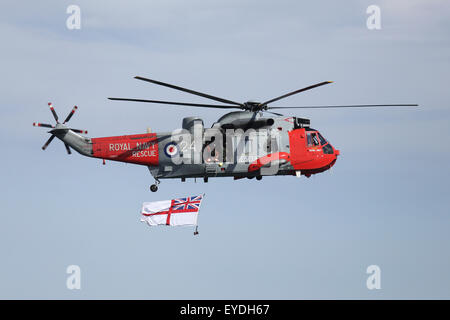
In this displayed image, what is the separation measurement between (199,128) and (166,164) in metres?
3.96

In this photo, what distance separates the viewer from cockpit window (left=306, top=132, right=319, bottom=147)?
52219 mm

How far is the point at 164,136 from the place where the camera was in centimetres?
4947

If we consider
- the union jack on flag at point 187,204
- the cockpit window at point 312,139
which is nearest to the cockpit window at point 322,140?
the cockpit window at point 312,139

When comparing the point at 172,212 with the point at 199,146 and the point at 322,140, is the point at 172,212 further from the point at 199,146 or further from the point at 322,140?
the point at 322,140

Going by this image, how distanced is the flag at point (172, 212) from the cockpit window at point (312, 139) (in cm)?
Answer: 1113

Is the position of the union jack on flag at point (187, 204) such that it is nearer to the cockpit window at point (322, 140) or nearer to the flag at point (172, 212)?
the flag at point (172, 212)

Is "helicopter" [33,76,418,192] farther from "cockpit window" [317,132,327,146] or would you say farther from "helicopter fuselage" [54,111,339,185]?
"cockpit window" [317,132,327,146]

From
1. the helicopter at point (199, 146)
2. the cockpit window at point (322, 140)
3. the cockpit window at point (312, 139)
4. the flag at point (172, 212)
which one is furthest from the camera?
the flag at point (172, 212)

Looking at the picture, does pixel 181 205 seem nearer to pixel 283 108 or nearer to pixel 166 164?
pixel 166 164

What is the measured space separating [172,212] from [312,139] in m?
13.9

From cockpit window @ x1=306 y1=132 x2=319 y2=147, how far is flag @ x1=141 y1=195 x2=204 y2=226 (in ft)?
36.5

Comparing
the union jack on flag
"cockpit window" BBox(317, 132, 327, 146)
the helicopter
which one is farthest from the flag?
"cockpit window" BBox(317, 132, 327, 146)

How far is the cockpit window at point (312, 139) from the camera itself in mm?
52219
